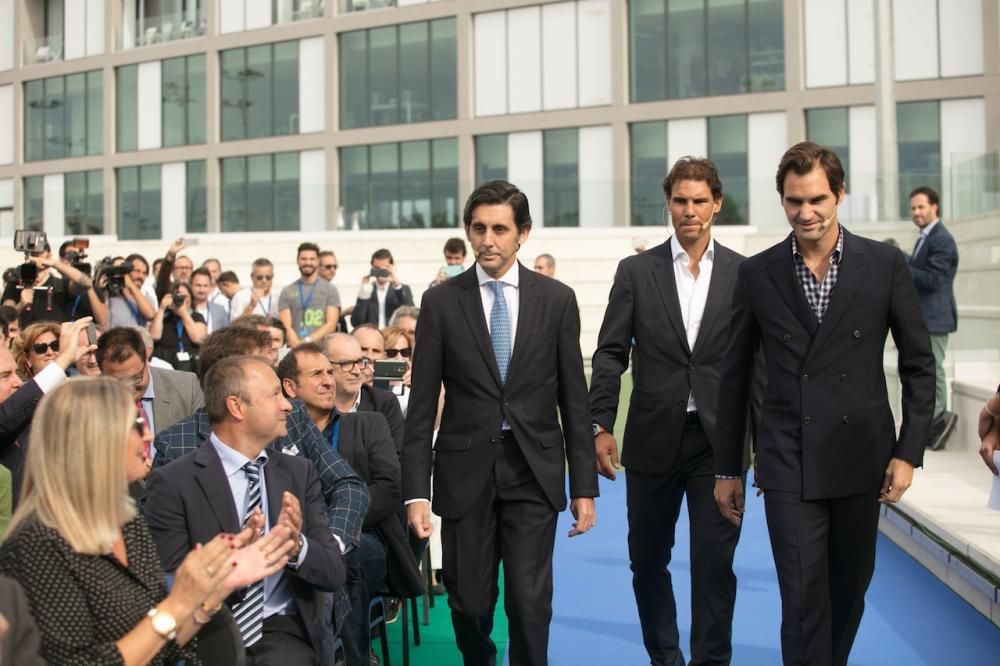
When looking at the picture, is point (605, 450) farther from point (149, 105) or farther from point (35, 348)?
point (149, 105)

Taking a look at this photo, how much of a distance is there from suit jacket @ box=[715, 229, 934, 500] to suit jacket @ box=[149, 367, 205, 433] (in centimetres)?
317

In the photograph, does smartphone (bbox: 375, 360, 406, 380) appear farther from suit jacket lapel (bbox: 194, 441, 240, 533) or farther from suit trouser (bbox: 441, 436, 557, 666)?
suit jacket lapel (bbox: 194, 441, 240, 533)

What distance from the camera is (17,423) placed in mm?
5656

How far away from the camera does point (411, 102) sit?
39281 millimetres

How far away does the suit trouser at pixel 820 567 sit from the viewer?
15.0 ft

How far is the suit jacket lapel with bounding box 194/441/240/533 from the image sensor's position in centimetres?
434

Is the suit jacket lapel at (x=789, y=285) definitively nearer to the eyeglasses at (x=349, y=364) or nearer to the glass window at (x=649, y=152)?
the eyeglasses at (x=349, y=364)

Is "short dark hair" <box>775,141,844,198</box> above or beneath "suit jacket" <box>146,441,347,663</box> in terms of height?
above

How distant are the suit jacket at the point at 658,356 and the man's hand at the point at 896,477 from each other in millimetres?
996

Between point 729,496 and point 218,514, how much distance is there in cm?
195

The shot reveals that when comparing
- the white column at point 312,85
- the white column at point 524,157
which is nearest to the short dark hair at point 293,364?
the white column at point 524,157

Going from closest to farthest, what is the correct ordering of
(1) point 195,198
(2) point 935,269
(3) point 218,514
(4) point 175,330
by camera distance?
(3) point 218,514, (2) point 935,269, (4) point 175,330, (1) point 195,198

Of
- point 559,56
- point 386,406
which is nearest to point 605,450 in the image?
point 386,406

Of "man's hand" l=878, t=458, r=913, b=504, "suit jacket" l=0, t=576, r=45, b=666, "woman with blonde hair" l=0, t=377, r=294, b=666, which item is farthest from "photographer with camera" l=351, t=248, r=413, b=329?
"suit jacket" l=0, t=576, r=45, b=666
